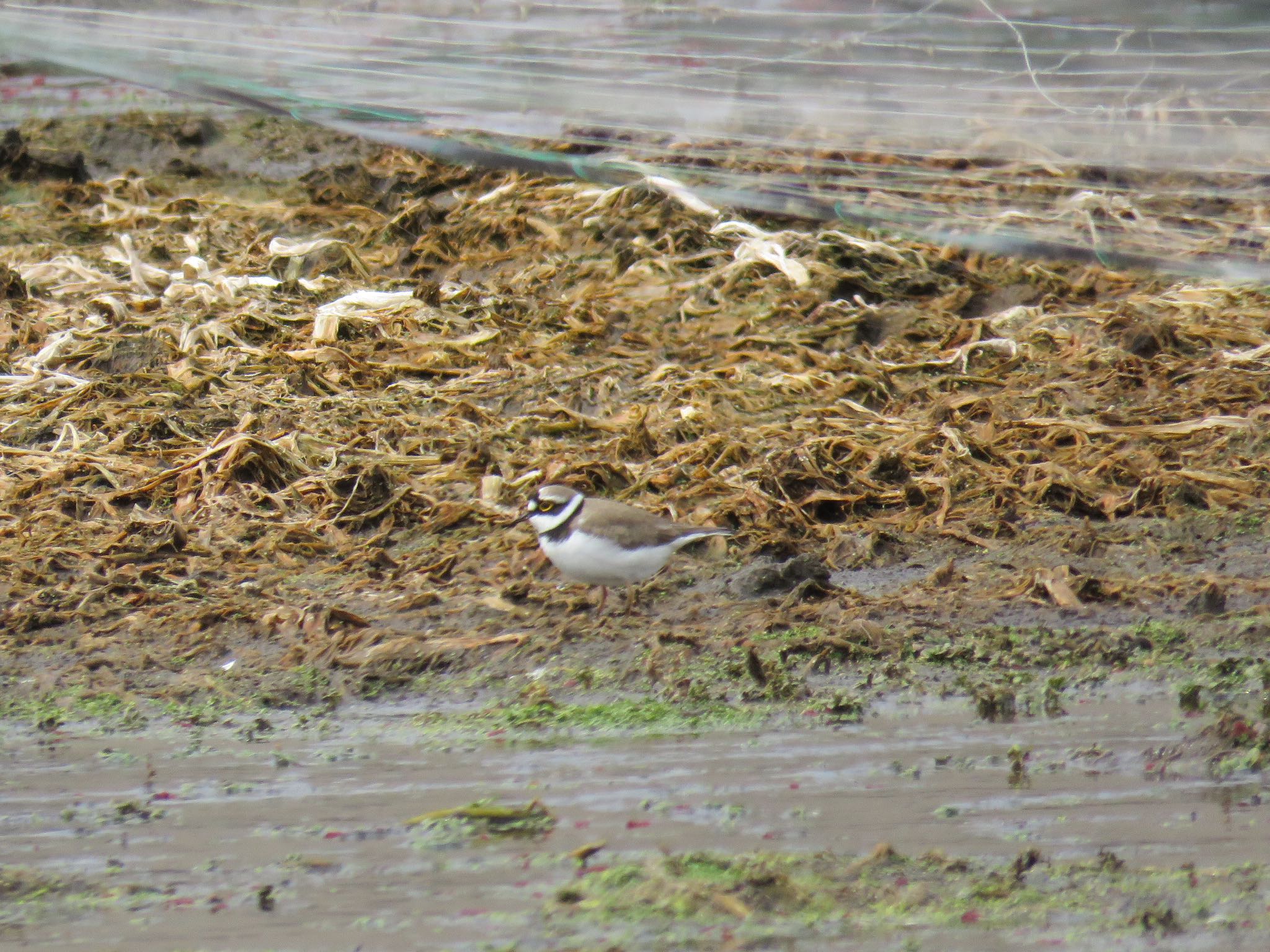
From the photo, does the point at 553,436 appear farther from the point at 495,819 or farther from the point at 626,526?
the point at 495,819

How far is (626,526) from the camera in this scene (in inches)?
271

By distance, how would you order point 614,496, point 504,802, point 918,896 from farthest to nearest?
1. point 614,496
2. point 504,802
3. point 918,896

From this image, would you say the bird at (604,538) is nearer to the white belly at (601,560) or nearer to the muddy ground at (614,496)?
the white belly at (601,560)

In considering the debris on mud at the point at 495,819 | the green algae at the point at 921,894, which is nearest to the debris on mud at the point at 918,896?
the green algae at the point at 921,894

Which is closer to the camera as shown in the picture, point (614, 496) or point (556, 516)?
point (556, 516)

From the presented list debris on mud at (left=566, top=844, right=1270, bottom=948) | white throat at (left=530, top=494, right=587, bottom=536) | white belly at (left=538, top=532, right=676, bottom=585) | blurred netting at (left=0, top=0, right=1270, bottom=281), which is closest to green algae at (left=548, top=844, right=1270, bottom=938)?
debris on mud at (left=566, top=844, right=1270, bottom=948)

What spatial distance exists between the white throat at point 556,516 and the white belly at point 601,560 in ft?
0.38

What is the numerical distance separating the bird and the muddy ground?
0.21 meters

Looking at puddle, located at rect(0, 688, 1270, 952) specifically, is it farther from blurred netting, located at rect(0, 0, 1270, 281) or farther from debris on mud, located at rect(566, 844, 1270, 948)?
blurred netting, located at rect(0, 0, 1270, 281)

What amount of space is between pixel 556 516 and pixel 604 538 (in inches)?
18.2

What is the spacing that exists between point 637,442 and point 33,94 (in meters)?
7.82

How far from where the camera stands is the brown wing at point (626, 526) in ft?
22.4

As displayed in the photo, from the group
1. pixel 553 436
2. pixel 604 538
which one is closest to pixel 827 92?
pixel 553 436

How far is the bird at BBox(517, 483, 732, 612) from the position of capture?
682 cm
